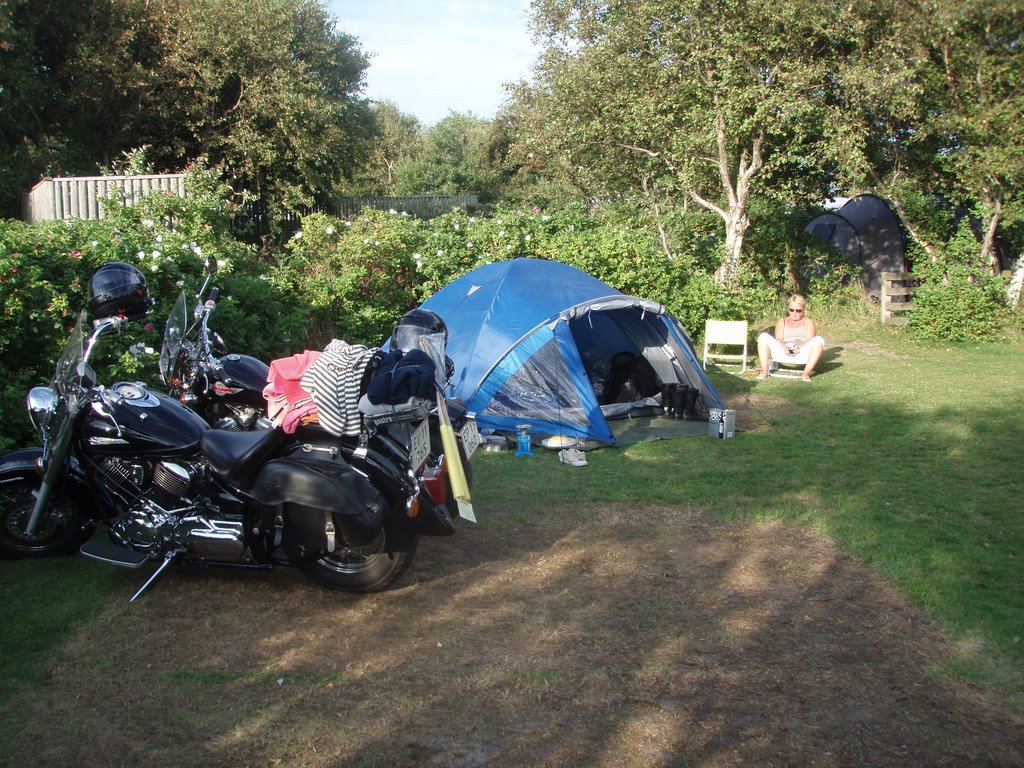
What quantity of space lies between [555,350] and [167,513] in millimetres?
4134

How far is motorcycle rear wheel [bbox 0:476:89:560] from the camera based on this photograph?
4.49 m

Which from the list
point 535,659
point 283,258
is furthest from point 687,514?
point 283,258

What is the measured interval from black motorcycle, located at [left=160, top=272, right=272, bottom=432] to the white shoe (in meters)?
2.68

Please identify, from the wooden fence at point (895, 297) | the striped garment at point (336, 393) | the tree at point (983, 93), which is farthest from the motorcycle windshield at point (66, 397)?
the wooden fence at point (895, 297)

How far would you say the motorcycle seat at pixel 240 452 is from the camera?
158 inches

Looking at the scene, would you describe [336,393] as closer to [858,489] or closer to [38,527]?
[38,527]

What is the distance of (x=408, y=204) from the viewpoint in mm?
22266

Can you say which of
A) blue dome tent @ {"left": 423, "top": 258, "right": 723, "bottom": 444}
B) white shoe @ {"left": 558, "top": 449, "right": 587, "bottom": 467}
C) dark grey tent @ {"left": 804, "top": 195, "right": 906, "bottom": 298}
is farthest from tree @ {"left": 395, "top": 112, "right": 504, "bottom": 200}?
white shoe @ {"left": 558, "top": 449, "right": 587, "bottom": 467}

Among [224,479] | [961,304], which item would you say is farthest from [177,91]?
[224,479]

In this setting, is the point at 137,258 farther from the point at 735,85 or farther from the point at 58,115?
the point at 58,115

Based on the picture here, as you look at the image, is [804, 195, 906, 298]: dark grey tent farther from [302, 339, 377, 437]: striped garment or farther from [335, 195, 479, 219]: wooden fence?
[302, 339, 377, 437]: striped garment

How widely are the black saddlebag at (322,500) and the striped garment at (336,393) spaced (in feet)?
0.62

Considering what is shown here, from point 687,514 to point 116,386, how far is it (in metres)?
3.60

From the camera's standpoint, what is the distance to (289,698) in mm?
3449
